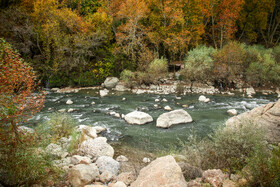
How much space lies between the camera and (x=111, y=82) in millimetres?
21375

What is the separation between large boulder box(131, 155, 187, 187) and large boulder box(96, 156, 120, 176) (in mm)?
2052

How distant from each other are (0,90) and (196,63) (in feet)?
59.4

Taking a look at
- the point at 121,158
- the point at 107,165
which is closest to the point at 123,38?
the point at 121,158

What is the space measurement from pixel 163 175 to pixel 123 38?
20.7 metres

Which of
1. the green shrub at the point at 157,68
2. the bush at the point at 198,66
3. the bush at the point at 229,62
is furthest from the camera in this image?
the green shrub at the point at 157,68

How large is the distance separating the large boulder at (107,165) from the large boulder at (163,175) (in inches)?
80.8

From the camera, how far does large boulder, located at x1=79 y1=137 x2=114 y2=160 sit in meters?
5.99

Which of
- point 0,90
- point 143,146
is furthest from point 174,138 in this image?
point 0,90

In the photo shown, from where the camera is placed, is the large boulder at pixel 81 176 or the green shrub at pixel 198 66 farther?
the green shrub at pixel 198 66

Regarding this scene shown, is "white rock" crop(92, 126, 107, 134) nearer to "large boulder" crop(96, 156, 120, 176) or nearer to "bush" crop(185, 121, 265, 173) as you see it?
→ "large boulder" crop(96, 156, 120, 176)

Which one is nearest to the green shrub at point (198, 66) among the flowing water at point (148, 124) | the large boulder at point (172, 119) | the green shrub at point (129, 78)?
the flowing water at point (148, 124)

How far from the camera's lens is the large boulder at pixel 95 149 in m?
5.99

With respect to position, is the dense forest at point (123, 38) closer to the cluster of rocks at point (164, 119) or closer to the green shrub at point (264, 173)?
the cluster of rocks at point (164, 119)

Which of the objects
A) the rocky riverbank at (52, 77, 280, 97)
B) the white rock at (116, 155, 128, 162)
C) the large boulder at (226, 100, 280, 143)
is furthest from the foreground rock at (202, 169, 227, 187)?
the rocky riverbank at (52, 77, 280, 97)
